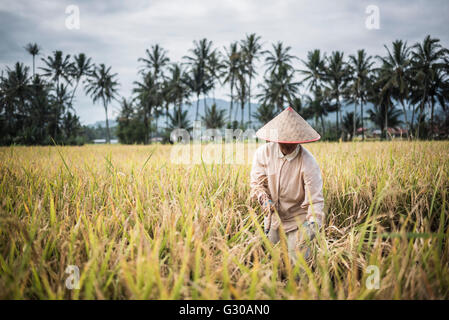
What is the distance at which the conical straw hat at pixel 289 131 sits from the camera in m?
1.26

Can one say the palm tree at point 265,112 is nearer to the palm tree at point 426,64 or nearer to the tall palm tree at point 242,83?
the tall palm tree at point 242,83

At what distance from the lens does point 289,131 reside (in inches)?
50.8

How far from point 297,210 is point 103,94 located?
33.4 metres

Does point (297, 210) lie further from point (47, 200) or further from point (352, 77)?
point (352, 77)

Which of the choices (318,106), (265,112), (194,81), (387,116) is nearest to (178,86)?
(194,81)

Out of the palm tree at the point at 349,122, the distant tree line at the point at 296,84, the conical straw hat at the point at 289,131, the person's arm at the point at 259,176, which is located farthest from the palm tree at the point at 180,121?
the conical straw hat at the point at 289,131

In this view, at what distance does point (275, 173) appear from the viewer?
149 cm

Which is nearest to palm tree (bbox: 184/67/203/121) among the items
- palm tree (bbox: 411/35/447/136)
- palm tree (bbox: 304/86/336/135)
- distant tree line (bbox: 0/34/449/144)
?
distant tree line (bbox: 0/34/449/144)

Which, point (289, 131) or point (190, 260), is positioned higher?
point (289, 131)

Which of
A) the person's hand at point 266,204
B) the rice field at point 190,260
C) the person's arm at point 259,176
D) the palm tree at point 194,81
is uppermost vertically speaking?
the palm tree at point 194,81

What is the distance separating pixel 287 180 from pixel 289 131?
35cm

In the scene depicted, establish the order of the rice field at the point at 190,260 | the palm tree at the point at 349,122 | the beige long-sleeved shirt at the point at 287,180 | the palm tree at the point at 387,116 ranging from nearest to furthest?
1. the rice field at the point at 190,260
2. the beige long-sleeved shirt at the point at 287,180
3. the palm tree at the point at 387,116
4. the palm tree at the point at 349,122

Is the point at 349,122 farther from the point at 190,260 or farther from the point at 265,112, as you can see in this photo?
the point at 190,260
